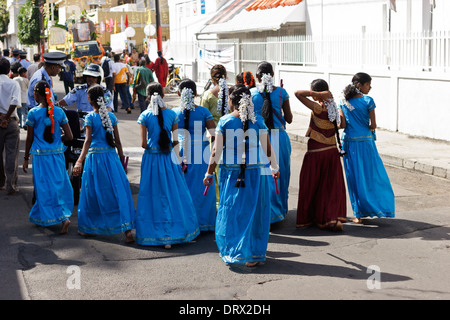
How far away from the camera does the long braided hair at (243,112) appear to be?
6.38m

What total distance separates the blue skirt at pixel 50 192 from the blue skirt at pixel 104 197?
47 cm

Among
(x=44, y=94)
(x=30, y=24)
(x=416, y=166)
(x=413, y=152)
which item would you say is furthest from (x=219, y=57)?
(x=30, y=24)

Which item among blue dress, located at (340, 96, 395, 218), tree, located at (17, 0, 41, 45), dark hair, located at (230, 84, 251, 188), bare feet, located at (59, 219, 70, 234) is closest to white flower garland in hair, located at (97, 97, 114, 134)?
bare feet, located at (59, 219, 70, 234)

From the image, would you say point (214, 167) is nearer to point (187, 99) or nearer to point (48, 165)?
point (187, 99)

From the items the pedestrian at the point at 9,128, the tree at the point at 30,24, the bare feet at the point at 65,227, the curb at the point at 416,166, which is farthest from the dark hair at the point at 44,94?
the tree at the point at 30,24

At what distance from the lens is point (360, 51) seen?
1716 centimetres

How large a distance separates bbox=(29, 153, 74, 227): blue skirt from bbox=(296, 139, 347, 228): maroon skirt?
2.70 m

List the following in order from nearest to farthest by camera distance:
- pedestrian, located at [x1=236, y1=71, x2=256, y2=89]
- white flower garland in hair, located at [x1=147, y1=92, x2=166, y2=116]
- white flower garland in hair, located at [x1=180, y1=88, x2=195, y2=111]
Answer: white flower garland in hair, located at [x1=147, y1=92, x2=166, y2=116] → white flower garland in hair, located at [x1=180, y1=88, x2=195, y2=111] → pedestrian, located at [x1=236, y1=71, x2=256, y2=89]

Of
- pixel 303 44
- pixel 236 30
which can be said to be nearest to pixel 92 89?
pixel 303 44

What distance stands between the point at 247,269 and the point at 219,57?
20582mm

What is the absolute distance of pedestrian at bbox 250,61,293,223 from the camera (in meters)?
8.05

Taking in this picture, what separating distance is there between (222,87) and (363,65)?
952cm

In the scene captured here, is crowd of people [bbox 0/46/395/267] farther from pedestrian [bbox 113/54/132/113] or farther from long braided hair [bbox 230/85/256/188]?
pedestrian [bbox 113/54/132/113]

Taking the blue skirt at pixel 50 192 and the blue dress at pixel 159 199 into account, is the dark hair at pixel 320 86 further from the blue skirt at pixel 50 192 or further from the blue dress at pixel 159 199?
the blue skirt at pixel 50 192
